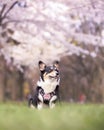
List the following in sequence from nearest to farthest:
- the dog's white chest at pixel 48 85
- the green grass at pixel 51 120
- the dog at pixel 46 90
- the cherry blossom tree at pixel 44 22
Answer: the green grass at pixel 51 120, the dog at pixel 46 90, the dog's white chest at pixel 48 85, the cherry blossom tree at pixel 44 22

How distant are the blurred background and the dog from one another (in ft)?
15.9

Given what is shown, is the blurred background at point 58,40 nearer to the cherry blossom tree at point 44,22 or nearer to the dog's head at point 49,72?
the cherry blossom tree at point 44,22

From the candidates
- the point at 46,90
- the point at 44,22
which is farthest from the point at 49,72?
the point at 44,22

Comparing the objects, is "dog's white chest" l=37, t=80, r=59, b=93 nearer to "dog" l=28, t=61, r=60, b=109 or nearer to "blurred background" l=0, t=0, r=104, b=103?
"dog" l=28, t=61, r=60, b=109

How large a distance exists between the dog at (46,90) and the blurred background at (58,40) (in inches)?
191

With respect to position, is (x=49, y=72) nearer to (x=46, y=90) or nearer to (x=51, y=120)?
(x=46, y=90)

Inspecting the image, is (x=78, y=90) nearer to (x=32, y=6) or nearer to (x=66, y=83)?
(x=66, y=83)

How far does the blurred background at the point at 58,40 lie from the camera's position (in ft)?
44.7

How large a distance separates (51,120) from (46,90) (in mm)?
4027

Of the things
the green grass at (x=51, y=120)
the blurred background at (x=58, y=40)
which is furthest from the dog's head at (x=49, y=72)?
the blurred background at (x=58, y=40)

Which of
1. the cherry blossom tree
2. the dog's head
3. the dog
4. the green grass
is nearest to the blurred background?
the cherry blossom tree

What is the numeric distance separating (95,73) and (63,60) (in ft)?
12.0

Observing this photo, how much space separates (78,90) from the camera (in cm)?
3922

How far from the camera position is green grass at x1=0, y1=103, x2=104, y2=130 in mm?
2176
